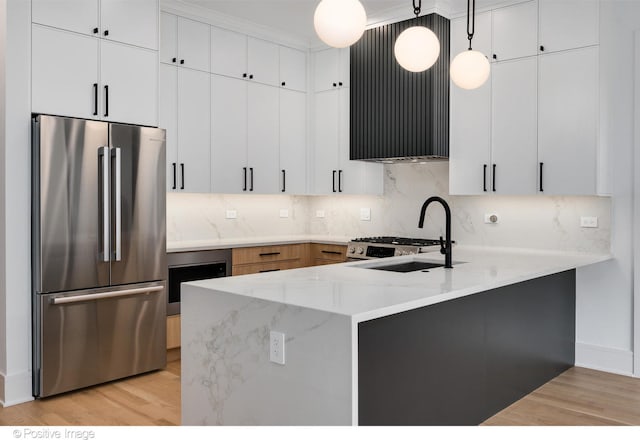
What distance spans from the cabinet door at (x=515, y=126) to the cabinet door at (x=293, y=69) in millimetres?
1981

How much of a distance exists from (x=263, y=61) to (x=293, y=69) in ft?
1.23

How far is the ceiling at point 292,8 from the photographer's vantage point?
14.7 ft

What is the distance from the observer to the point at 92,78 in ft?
12.1

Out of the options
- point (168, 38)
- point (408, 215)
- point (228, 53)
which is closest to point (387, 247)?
point (408, 215)

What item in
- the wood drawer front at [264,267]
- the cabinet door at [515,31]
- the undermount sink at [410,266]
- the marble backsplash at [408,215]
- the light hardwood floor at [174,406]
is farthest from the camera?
the wood drawer front at [264,267]

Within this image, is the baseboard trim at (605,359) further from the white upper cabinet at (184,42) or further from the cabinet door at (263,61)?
the white upper cabinet at (184,42)

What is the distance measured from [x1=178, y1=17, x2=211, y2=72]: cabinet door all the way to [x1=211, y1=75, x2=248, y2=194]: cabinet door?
0.58ft

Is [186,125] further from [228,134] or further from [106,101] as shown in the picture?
[106,101]

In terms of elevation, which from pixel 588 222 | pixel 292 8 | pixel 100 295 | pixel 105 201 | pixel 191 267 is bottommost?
pixel 100 295

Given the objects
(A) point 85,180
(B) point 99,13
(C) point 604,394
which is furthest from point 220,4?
(C) point 604,394

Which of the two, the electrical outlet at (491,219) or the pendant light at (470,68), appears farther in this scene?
the electrical outlet at (491,219)

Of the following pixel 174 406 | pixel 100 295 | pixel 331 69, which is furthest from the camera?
pixel 331 69

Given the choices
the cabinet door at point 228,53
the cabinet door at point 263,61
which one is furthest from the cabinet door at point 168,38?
the cabinet door at point 263,61
